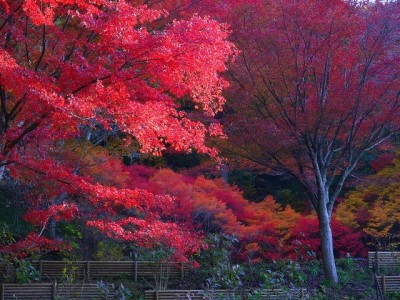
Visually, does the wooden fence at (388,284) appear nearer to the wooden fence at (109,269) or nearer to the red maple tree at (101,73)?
the wooden fence at (109,269)

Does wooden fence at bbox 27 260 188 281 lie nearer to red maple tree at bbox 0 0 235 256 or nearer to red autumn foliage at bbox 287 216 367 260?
red maple tree at bbox 0 0 235 256

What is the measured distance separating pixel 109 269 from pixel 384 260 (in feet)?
25.2

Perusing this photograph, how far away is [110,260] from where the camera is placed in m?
14.7

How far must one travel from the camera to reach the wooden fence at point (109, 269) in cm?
1345

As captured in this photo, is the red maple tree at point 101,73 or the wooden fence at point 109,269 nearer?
the red maple tree at point 101,73

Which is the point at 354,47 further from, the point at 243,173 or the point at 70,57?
the point at 243,173

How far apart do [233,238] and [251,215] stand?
1.76m

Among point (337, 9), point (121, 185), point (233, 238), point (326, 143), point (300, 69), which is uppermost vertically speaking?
point (337, 9)

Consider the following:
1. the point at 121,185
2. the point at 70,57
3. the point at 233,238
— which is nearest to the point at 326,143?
the point at 233,238

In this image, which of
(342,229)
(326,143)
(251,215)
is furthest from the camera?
(342,229)

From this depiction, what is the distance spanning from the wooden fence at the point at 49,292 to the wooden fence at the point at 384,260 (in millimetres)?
7852

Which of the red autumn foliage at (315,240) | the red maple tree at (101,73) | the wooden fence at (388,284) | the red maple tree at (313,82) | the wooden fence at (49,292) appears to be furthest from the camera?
the red autumn foliage at (315,240)

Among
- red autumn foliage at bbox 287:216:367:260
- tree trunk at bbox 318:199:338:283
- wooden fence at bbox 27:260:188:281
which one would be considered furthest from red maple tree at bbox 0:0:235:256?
red autumn foliage at bbox 287:216:367:260

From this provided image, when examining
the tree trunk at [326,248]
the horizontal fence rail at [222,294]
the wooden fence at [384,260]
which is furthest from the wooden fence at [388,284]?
the horizontal fence rail at [222,294]
